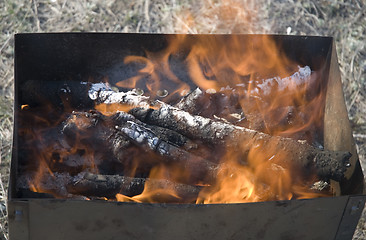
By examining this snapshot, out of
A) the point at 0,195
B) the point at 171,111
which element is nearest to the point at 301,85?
the point at 171,111

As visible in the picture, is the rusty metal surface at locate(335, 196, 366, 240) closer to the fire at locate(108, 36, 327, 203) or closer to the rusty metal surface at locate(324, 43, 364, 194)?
the rusty metal surface at locate(324, 43, 364, 194)

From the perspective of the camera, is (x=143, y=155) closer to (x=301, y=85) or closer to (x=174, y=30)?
(x=301, y=85)

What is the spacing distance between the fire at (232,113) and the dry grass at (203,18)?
1408 millimetres

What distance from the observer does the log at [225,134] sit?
2.89m

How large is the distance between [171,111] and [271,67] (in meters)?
1.00

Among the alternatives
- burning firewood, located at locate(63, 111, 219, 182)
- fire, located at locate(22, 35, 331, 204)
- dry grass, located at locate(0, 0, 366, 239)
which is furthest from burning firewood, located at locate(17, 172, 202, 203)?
dry grass, located at locate(0, 0, 366, 239)

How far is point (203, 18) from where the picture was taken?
525cm

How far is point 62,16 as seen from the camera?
202 inches

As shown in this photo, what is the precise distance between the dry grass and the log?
6.08ft

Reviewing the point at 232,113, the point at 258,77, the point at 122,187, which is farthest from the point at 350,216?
the point at 258,77

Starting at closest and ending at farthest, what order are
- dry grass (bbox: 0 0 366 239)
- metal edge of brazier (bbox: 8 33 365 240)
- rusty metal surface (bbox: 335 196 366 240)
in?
1. metal edge of brazier (bbox: 8 33 365 240)
2. rusty metal surface (bbox: 335 196 366 240)
3. dry grass (bbox: 0 0 366 239)

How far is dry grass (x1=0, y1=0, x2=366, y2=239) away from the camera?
16.2 ft

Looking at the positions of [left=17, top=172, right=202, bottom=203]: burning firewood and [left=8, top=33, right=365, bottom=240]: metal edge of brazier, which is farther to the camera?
[left=17, top=172, right=202, bottom=203]: burning firewood

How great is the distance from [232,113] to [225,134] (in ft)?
1.64
